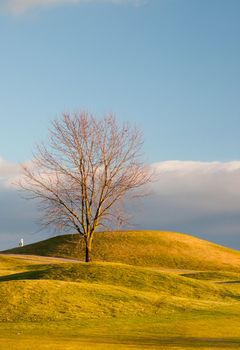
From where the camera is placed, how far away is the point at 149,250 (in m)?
75.4

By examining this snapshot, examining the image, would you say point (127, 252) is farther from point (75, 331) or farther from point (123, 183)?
point (75, 331)

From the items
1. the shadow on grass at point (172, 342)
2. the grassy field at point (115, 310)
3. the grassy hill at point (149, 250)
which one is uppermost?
the grassy hill at point (149, 250)

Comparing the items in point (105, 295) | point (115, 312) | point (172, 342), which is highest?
point (105, 295)

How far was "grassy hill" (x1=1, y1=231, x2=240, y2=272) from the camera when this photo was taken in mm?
72438

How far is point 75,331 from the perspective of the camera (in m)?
24.2

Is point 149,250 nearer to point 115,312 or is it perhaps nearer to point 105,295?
point 105,295

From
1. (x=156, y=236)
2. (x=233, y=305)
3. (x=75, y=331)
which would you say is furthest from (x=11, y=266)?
(x=75, y=331)

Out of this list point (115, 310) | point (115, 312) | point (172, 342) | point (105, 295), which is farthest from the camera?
point (105, 295)

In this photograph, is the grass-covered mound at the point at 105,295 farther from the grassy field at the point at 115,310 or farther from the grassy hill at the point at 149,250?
the grassy hill at the point at 149,250

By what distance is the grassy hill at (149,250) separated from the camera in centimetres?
7244

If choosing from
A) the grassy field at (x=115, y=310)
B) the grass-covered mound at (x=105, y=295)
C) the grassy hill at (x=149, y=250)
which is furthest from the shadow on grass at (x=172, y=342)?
the grassy hill at (x=149, y=250)

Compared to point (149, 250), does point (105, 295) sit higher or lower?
lower

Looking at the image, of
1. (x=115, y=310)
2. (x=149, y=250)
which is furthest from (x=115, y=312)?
(x=149, y=250)

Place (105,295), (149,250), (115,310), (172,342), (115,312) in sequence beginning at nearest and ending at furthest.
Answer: (172,342), (115,312), (115,310), (105,295), (149,250)
